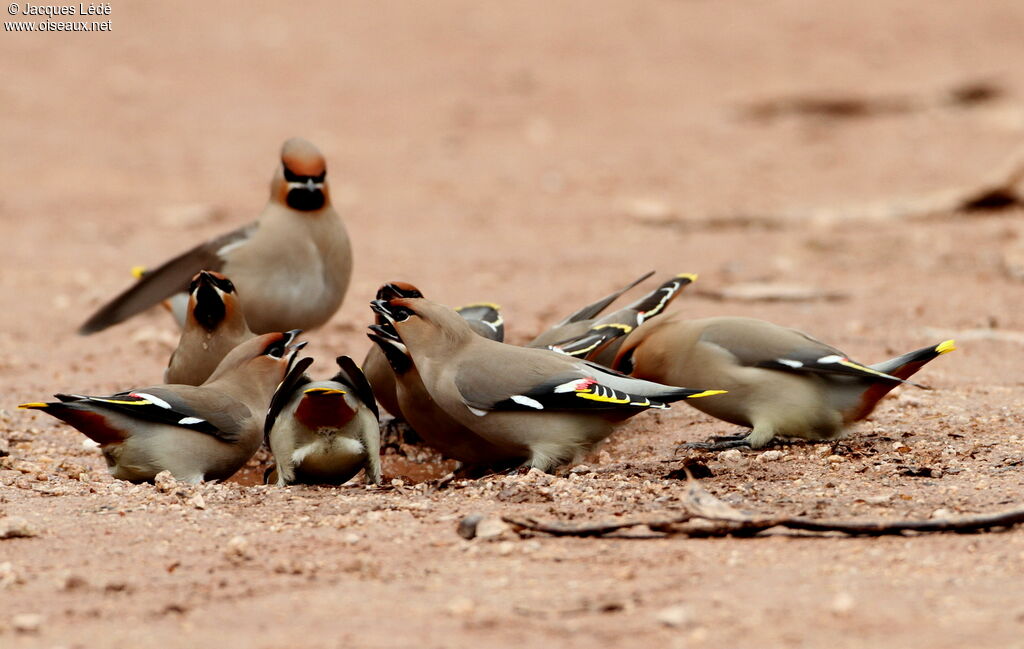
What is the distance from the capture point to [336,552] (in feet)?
14.2

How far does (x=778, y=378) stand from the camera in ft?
19.0

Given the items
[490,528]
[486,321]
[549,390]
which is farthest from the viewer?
[486,321]

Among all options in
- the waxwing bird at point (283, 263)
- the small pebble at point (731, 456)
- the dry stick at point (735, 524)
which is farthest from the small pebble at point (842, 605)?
the waxwing bird at point (283, 263)

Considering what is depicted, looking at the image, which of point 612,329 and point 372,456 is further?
point 612,329

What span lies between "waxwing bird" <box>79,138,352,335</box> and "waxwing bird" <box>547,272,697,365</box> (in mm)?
1607

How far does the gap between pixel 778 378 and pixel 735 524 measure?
59.2 inches

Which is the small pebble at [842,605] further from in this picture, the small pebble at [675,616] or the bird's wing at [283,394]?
the bird's wing at [283,394]

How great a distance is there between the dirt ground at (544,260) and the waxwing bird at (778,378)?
0.18 m

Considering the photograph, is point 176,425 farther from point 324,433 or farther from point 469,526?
point 469,526

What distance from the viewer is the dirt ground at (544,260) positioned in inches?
151

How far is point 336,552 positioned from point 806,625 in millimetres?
1498

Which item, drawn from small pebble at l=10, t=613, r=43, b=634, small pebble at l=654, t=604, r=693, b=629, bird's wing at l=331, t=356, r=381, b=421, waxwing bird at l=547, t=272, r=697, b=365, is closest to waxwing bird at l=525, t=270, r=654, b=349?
waxwing bird at l=547, t=272, r=697, b=365

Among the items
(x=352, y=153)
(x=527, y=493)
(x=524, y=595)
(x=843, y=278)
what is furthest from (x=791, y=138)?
(x=524, y=595)

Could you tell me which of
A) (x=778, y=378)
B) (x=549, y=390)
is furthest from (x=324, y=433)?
(x=778, y=378)
